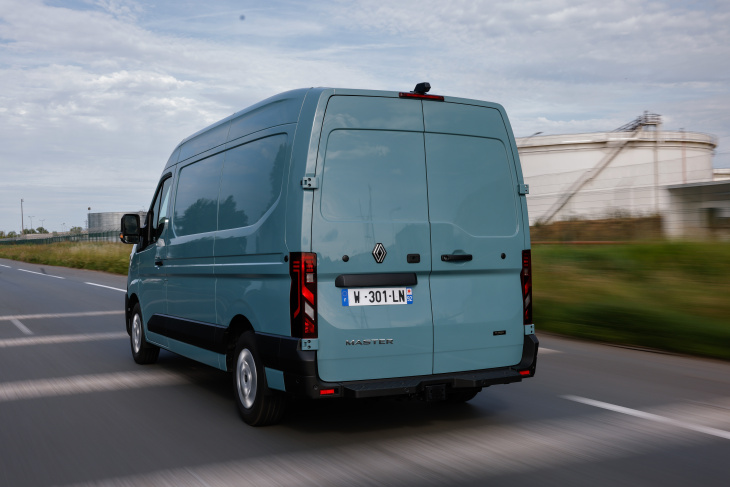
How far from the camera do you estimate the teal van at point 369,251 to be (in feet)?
15.6

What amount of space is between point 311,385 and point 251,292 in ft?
3.04

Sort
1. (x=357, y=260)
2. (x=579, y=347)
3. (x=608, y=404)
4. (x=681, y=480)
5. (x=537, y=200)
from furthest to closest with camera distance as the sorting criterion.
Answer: (x=537, y=200)
(x=579, y=347)
(x=608, y=404)
(x=357, y=260)
(x=681, y=480)

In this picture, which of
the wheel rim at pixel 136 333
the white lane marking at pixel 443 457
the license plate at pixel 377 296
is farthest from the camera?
the wheel rim at pixel 136 333

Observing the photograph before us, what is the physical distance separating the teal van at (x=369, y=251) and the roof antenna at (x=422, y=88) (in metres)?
0.01

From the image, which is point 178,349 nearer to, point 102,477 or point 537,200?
point 102,477

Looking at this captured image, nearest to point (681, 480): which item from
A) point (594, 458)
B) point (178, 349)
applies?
Result: point (594, 458)

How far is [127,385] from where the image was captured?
6.96 m

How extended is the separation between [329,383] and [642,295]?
6894mm

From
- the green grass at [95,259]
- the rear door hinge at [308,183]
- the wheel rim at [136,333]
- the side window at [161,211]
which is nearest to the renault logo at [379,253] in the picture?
the rear door hinge at [308,183]

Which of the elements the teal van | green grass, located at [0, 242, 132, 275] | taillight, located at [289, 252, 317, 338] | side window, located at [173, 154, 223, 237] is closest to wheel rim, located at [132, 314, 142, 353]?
side window, located at [173, 154, 223, 237]

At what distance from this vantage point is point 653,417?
549 centimetres

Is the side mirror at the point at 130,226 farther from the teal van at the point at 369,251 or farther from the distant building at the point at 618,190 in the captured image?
the distant building at the point at 618,190

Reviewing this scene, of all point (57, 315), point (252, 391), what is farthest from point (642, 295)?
point (57, 315)

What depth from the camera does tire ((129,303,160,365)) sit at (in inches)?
318
